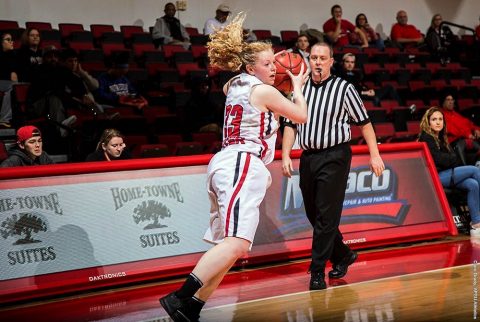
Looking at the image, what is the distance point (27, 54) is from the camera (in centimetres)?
1031

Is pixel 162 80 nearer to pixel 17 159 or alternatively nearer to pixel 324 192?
pixel 17 159

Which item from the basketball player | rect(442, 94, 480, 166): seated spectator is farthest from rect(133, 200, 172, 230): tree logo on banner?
rect(442, 94, 480, 166): seated spectator

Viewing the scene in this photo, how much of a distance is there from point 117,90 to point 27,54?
51.0 inches

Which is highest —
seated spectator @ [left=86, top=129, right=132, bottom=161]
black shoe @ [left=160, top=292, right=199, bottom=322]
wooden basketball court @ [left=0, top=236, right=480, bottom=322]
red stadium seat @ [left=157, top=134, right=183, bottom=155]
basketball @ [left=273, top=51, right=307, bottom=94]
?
basketball @ [left=273, top=51, right=307, bottom=94]

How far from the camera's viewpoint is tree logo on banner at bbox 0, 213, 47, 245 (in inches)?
219

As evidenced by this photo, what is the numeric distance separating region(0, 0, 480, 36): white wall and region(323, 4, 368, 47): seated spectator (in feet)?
2.82

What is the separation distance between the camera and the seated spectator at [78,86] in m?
9.55

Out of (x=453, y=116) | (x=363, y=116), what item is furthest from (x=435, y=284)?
(x=453, y=116)

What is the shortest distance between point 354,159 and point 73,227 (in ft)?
9.85

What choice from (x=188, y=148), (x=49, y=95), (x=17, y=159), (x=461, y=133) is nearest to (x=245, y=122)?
(x=17, y=159)

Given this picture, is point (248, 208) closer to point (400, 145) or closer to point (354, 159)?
point (354, 159)

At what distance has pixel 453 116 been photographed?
11602mm

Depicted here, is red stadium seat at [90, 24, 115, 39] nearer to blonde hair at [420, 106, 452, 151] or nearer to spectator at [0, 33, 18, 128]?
spectator at [0, 33, 18, 128]

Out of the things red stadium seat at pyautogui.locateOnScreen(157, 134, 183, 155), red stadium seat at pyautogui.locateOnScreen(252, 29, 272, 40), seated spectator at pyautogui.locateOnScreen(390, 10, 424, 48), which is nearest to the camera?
red stadium seat at pyautogui.locateOnScreen(157, 134, 183, 155)
